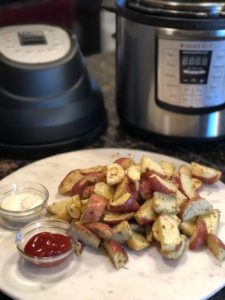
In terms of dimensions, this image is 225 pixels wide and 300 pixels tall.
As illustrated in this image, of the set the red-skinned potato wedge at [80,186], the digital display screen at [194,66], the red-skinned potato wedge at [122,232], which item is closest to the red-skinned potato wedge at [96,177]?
the red-skinned potato wedge at [80,186]

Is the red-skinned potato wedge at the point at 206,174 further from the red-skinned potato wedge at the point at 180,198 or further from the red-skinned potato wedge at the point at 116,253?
the red-skinned potato wedge at the point at 116,253

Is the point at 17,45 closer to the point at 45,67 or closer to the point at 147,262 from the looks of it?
the point at 45,67

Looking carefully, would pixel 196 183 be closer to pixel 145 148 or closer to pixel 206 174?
pixel 206 174


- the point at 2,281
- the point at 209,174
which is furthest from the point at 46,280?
the point at 209,174

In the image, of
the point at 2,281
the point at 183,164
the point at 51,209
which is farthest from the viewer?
the point at 183,164

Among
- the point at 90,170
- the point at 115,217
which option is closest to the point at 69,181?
the point at 90,170

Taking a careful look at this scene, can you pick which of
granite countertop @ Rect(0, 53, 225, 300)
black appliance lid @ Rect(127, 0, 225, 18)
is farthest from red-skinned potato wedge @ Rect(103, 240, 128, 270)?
black appliance lid @ Rect(127, 0, 225, 18)
